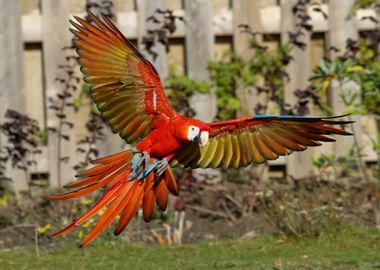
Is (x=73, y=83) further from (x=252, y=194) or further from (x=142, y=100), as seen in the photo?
(x=142, y=100)

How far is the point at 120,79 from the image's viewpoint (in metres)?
5.62

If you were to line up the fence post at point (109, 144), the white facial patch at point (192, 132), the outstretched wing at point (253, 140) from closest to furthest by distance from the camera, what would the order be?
the white facial patch at point (192, 132)
the outstretched wing at point (253, 140)
the fence post at point (109, 144)

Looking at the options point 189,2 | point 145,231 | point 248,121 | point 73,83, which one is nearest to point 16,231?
point 145,231

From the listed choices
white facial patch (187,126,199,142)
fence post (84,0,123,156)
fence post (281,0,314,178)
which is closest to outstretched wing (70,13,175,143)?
white facial patch (187,126,199,142)

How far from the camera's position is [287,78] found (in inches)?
375

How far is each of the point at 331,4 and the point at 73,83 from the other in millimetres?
2682

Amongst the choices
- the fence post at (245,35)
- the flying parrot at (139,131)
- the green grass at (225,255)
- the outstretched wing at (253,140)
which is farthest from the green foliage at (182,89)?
the flying parrot at (139,131)

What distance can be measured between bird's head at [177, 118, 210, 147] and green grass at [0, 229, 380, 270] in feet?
4.55

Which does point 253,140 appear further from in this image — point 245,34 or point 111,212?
point 245,34

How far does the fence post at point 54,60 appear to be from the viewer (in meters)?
9.37

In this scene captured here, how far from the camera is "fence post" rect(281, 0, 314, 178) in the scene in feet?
31.7

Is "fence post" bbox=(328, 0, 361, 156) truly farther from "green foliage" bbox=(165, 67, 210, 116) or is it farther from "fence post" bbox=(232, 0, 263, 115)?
"green foliage" bbox=(165, 67, 210, 116)

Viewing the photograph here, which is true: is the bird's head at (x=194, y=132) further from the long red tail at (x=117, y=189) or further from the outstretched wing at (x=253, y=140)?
the long red tail at (x=117, y=189)

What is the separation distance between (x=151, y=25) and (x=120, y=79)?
152 inches
